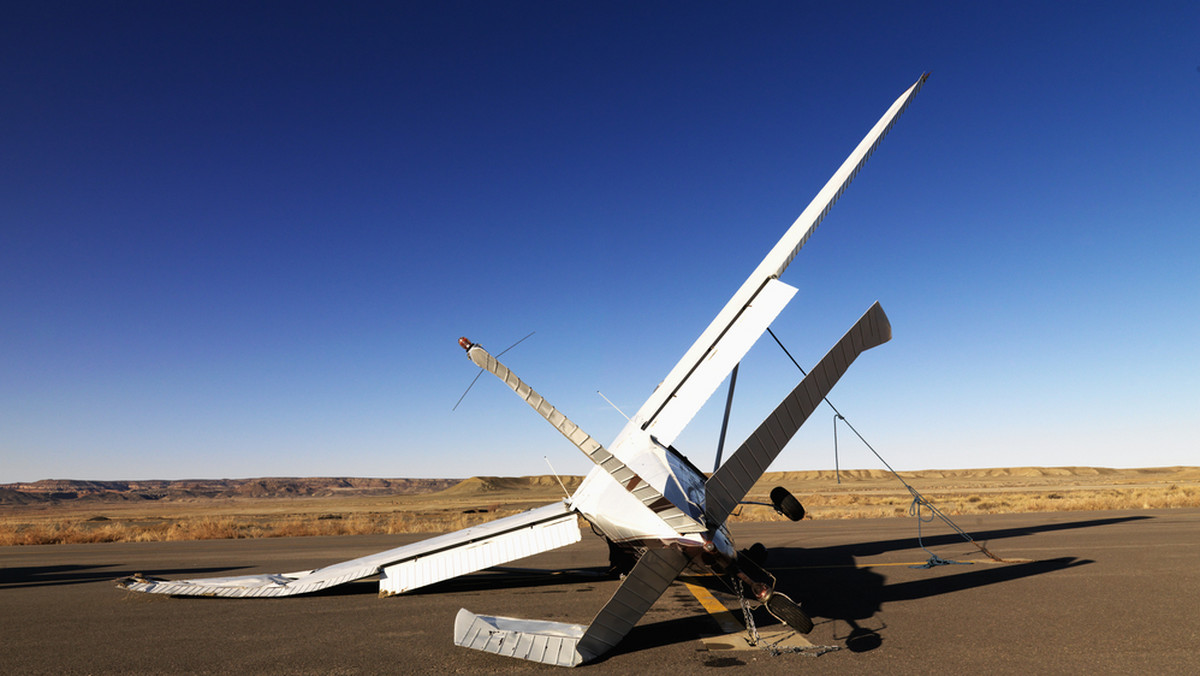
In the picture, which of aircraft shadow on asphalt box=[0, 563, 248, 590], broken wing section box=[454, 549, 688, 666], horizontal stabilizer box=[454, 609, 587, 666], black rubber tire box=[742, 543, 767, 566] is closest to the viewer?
broken wing section box=[454, 549, 688, 666]

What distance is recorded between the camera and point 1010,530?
20734 millimetres

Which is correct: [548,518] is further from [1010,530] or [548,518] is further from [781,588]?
[1010,530]

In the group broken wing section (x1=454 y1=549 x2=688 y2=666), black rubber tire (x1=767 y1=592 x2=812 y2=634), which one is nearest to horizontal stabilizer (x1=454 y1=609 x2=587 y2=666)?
broken wing section (x1=454 y1=549 x2=688 y2=666)

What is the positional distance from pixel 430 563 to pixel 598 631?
16.9 ft

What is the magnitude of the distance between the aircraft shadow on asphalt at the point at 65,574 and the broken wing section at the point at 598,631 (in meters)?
11.9

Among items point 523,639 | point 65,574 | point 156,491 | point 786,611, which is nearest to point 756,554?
point 786,611

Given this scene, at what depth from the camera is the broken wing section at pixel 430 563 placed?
10070 millimetres

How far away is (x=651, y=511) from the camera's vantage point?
7.09m

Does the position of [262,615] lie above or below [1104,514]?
above

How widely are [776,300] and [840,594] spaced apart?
546cm

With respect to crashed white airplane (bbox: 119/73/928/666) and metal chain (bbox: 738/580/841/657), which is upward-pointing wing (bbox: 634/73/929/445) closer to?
crashed white airplane (bbox: 119/73/928/666)

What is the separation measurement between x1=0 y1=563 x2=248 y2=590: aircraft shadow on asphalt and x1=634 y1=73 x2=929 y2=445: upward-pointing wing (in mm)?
12689

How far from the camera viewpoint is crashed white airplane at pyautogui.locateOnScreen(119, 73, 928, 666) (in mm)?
6441

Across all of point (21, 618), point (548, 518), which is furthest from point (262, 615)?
point (548, 518)
